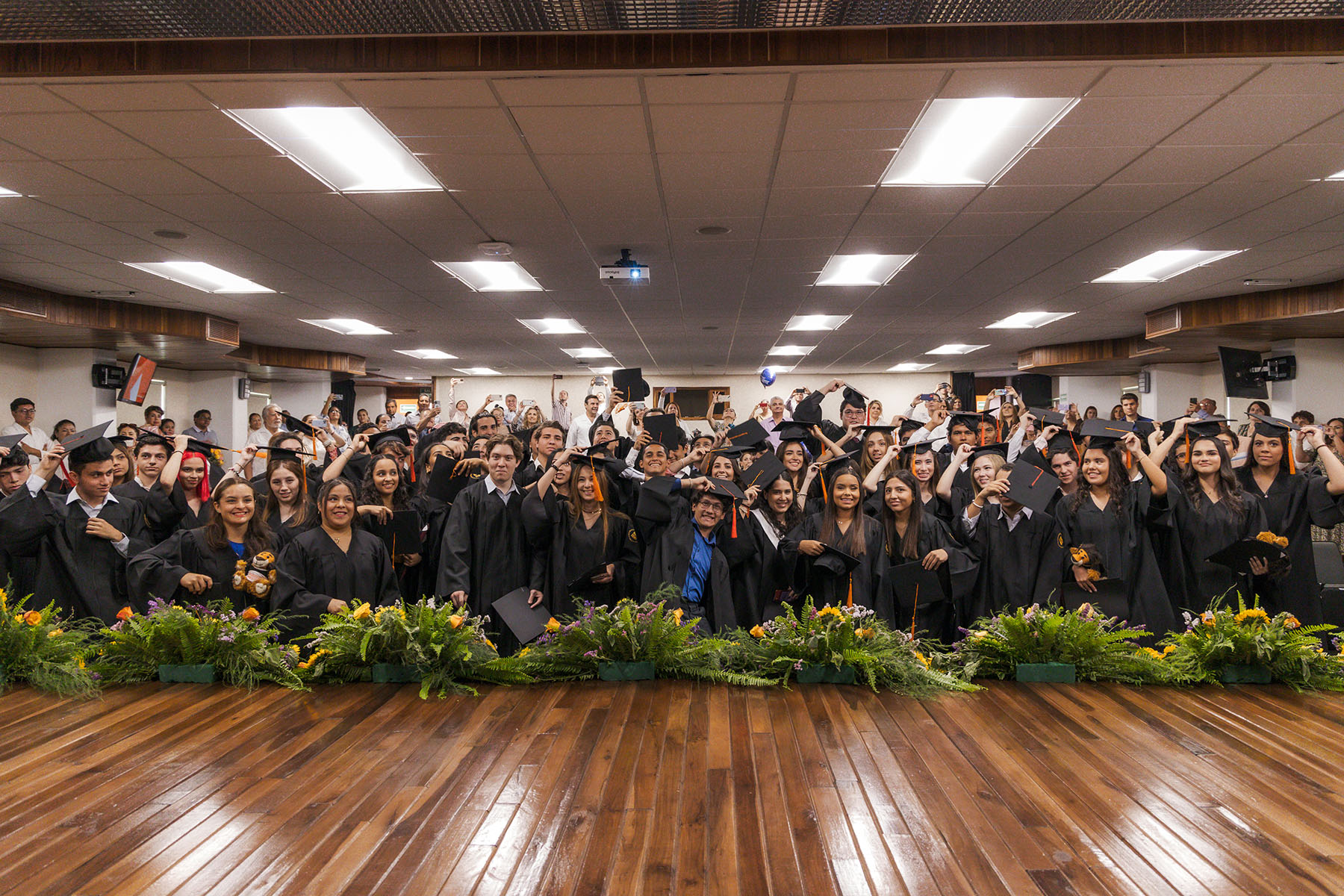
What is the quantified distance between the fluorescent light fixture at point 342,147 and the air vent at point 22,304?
4.73m

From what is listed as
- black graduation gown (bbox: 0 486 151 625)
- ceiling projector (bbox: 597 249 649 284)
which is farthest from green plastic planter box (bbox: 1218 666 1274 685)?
ceiling projector (bbox: 597 249 649 284)

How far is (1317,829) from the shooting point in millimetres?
1802

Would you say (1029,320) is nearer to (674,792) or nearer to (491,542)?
(491,542)

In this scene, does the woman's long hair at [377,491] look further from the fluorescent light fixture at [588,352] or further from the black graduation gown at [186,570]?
the fluorescent light fixture at [588,352]

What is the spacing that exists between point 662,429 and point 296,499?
202 centimetres

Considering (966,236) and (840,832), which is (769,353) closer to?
(966,236)

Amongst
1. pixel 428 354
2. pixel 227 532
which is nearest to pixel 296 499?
pixel 227 532

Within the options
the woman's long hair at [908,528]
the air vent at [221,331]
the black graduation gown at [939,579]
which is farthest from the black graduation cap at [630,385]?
the air vent at [221,331]

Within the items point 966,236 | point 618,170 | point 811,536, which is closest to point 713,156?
point 618,170

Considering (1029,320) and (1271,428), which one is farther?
(1029,320)

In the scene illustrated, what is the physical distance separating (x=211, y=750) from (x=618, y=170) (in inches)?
145

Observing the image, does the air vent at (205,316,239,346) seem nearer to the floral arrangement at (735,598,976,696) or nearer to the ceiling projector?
the ceiling projector

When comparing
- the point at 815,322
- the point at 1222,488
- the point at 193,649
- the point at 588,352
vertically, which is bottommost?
the point at 193,649

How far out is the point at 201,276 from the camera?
25.6 ft
